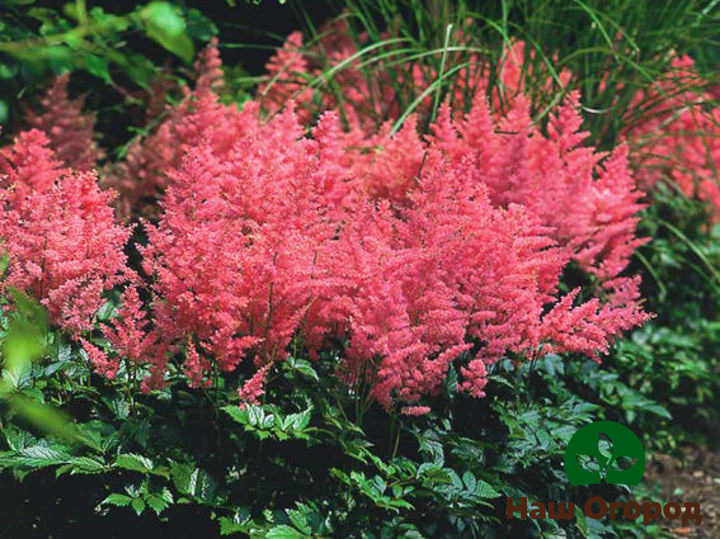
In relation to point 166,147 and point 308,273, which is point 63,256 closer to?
point 308,273

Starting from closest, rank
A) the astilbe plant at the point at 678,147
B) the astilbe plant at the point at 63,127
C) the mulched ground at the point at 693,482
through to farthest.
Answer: the astilbe plant at the point at 63,127 → the mulched ground at the point at 693,482 → the astilbe plant at the point at 678,147

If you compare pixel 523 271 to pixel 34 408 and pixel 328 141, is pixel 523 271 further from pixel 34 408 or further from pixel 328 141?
pixel 34 408

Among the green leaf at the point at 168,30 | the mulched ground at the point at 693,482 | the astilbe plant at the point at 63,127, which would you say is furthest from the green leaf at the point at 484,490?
the astilbe plant at the point at 63,127

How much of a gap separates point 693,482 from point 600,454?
6.68 feet

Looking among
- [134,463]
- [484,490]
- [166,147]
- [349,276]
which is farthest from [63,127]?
[484,490]

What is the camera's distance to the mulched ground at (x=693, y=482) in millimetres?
3998

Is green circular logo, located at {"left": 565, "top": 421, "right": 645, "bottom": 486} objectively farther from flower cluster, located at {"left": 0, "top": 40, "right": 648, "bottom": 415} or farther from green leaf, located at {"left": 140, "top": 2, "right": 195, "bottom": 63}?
green leaf, located at {"left": 140, "top": 2, "right": 195, "bottom": 63}

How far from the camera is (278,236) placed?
233 centimetres

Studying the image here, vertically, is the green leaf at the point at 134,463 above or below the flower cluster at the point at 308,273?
below

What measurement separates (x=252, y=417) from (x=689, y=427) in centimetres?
355

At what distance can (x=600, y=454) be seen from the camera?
2.78 meters

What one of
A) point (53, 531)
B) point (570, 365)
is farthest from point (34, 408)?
point (570, 365)

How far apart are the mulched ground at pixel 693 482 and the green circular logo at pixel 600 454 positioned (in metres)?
1.24

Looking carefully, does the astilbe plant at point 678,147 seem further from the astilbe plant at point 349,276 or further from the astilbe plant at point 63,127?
the astilbe plant at point 63,127
